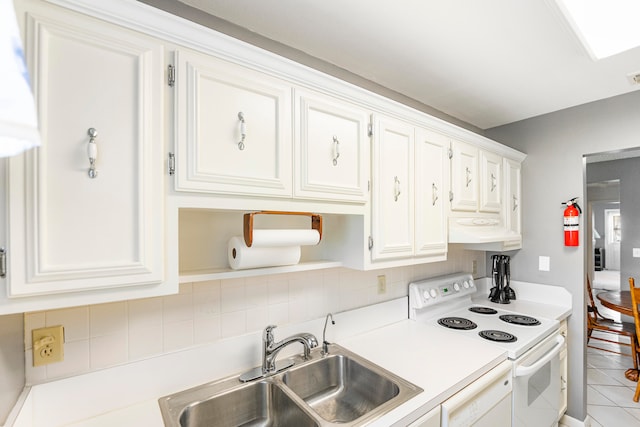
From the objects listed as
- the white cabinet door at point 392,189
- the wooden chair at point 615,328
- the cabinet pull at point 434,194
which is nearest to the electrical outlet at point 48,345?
the white cabinet door at point 392,189

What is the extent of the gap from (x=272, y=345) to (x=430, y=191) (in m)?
1.20

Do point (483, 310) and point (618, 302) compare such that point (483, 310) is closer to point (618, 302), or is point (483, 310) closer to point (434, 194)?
point (434, 194)

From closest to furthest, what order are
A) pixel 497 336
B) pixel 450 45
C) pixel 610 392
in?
pixel 450 45
pixel 497 336
pixel 610 392

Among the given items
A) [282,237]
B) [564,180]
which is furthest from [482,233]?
[282,237]

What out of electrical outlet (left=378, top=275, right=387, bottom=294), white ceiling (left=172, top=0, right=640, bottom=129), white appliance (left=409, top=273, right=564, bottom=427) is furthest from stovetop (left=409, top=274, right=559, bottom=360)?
white ceiling (left=172, top=0, right=640, bottom=129)

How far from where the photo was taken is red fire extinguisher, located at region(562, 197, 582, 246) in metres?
2.28

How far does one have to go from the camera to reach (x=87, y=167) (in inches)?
31.7

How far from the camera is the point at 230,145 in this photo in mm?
1050

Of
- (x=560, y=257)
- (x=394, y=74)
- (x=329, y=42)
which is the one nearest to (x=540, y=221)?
(x=560, y=257)

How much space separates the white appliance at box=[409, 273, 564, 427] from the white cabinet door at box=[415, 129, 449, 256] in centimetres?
46

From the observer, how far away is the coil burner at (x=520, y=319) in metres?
2.04

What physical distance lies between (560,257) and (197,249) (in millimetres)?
2668

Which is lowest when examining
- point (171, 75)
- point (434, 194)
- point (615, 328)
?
point (615, 328)

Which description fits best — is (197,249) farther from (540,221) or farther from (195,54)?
(540,221)
